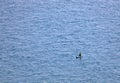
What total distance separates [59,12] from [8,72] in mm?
607

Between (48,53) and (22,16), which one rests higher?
(22,16)

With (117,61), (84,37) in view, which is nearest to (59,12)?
(84,37)

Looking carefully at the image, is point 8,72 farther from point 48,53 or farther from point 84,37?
point 84,37

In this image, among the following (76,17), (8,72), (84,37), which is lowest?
(8,72)

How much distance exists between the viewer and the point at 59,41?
167cm

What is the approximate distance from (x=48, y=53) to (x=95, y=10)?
0.50m

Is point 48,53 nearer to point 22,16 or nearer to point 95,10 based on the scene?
point 22,16

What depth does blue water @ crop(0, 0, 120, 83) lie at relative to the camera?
5.39 ft

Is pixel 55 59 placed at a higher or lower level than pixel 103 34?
lower

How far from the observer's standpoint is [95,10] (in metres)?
1.67

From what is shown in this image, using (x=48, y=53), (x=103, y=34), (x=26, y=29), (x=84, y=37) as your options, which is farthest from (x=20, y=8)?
(x=103, y=34)

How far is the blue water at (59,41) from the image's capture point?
1.64 meters

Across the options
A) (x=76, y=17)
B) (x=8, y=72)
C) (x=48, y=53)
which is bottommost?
(x=8, y=72)

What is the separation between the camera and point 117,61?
1.69m
